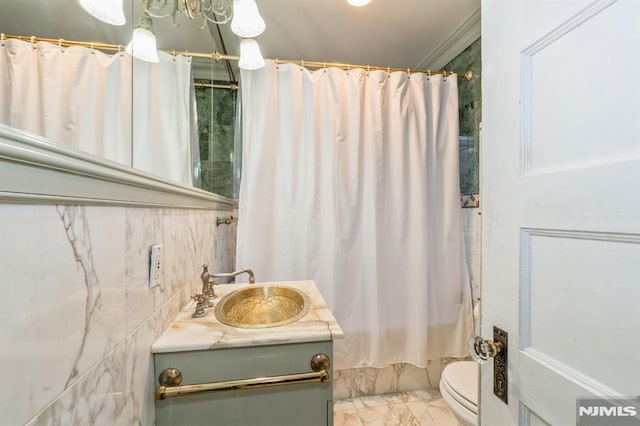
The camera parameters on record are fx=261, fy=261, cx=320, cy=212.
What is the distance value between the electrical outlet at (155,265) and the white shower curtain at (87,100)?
0.74 ft

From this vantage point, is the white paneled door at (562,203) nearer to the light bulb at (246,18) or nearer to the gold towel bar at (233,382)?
the gold towel bar at (233,382)

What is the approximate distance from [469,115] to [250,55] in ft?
4.90

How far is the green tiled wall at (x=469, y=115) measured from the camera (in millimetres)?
1732

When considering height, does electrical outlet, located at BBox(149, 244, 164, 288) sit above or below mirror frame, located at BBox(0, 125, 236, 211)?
below

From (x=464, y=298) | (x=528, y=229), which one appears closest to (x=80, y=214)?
(x=528, y=229)

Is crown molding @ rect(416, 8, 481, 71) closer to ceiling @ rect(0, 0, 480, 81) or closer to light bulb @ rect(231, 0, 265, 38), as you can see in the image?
ceiling @ rect(0, 0, 480, 81)

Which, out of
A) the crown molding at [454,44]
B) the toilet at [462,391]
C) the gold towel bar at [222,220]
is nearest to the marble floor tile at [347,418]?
the toilet at [462,391]

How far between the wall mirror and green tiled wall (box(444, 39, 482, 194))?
170cm

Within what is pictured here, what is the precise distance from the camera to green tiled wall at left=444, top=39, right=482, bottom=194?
5.68 feet

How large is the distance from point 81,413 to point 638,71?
99 centimetres

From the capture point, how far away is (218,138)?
2.07m

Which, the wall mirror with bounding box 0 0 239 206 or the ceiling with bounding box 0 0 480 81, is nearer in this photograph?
the wall mirror with bounding box 0 0 239 206

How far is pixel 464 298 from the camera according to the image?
1.79 metres

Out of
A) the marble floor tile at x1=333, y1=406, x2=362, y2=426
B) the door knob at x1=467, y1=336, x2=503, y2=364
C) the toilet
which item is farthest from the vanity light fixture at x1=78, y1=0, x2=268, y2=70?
the marble floor tile at x1=333, y1=406, x2=362, y2=426
